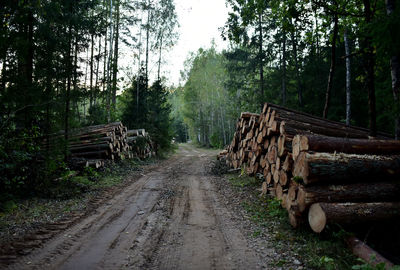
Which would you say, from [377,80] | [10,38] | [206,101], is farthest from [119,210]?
[206,101]

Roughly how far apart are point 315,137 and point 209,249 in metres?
3.36

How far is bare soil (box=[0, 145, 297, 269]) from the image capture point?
3.81 m

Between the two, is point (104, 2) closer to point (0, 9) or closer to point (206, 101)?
point (0, 9)

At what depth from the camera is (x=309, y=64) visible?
16.9 m

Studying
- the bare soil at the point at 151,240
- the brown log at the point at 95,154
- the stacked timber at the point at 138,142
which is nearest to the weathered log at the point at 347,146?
the bare soil at the point at 151,240

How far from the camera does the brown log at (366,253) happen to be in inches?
140

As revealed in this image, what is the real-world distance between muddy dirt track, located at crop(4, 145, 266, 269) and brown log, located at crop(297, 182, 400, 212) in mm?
1447

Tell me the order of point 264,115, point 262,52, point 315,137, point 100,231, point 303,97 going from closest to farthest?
point 100,231 < point 315,137 < point 264,115 < point 303,97 < point 262,52

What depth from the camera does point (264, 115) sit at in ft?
29.7

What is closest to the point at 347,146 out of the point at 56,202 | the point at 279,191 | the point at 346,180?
the point at 346,180

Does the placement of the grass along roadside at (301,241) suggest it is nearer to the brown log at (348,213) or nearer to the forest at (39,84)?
the brown log at (348,213)

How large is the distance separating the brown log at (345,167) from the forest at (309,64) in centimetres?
103

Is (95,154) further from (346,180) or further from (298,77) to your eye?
(298,77)

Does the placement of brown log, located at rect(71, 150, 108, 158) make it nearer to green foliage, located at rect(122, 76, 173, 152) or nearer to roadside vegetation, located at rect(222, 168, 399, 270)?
green foliage, located at rect(122, 76, 173, 152)
